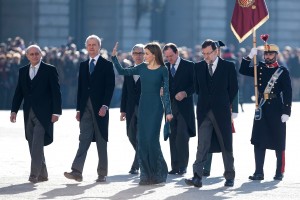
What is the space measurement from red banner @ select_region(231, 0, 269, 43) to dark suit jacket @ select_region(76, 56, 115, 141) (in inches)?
69.8

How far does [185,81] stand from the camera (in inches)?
667

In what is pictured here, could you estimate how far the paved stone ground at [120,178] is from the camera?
14.1 meters

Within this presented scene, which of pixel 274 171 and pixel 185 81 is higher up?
pixel 185 81

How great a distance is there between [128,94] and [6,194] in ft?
11.2

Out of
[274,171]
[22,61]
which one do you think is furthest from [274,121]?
[22,61]

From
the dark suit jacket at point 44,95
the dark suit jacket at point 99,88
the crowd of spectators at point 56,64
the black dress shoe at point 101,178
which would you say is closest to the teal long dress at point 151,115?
the dark suit jacket at point 99,88

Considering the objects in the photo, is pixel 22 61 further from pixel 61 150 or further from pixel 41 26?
pixel 61 150

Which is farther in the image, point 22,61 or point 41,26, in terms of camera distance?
point 41,26

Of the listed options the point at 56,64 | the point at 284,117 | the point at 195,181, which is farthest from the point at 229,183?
the point at 56,64

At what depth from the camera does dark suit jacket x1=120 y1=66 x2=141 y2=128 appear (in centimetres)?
1695

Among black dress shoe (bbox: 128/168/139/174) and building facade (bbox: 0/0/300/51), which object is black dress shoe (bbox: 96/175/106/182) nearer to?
black dress shoe (bbox: 128/168/139/174)

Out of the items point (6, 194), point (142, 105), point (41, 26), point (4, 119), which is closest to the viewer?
point (6, 194)

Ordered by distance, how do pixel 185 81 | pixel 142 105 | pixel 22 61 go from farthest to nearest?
1. pixel 22 61
2. pixel 185 81
3. pixel 142 105

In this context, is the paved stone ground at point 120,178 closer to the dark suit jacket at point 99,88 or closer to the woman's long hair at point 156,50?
the dark suit jacket at point 99,88
